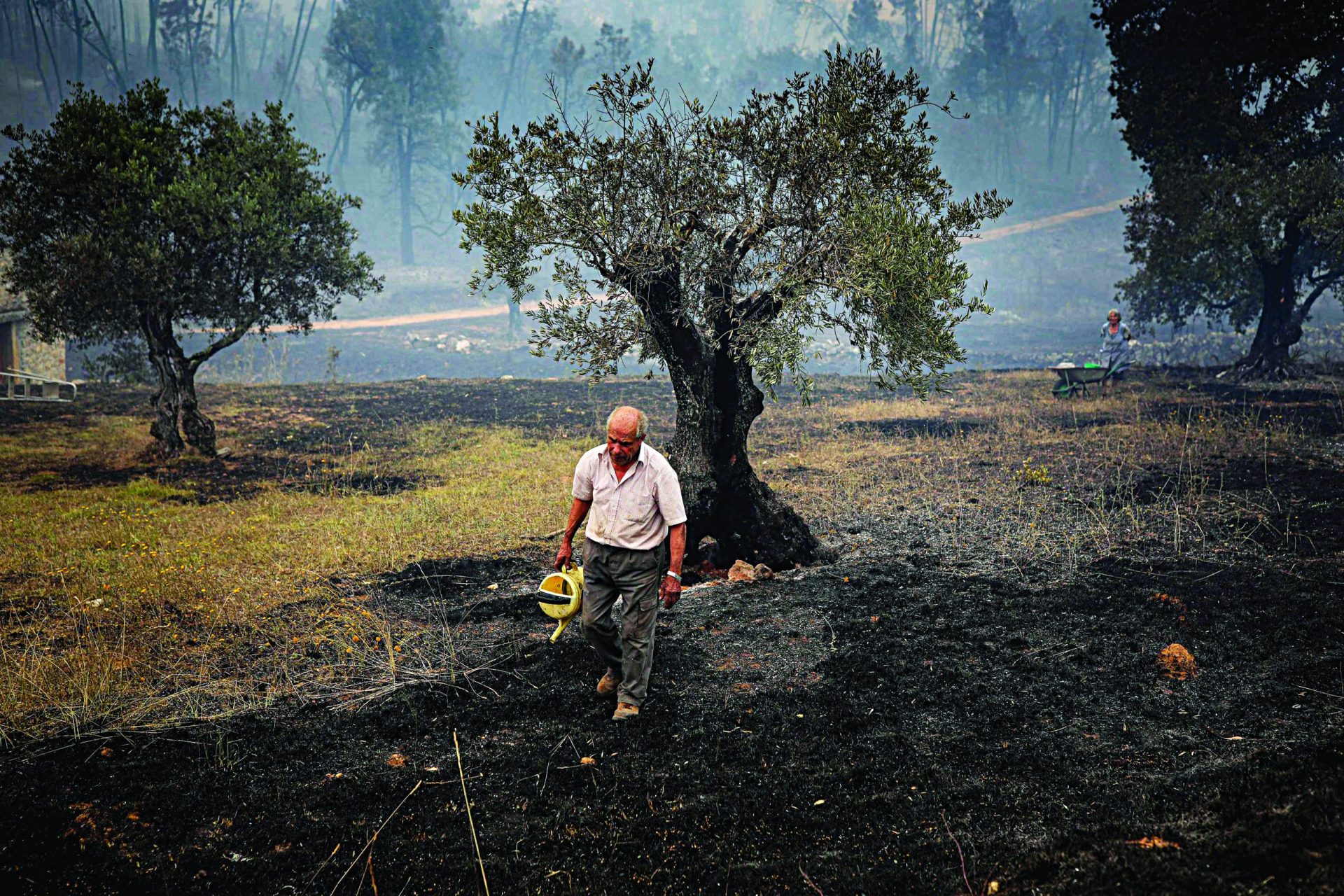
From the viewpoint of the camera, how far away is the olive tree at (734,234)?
9000 millimetres

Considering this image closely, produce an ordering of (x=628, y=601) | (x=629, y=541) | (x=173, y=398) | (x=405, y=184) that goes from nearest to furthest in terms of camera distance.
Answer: (x=629, y=541), (x=628, y=601), (x=173, y=398), (x=405, y=184)

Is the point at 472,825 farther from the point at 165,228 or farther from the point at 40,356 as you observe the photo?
the point at 40,356

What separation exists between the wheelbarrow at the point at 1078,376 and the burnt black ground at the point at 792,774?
15654 millimetres

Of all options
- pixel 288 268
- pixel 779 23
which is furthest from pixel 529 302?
pixel 779 23

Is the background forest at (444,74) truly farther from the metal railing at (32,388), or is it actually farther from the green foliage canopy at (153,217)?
the green foliage canopy at (153,217)

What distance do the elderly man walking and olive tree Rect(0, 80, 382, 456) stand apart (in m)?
13.6

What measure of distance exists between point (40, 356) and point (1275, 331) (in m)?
38.8

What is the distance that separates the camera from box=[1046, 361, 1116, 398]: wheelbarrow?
875 inches

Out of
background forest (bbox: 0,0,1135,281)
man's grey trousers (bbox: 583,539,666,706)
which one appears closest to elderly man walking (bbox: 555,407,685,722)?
man's grey trousers (bbox: 583,539,666,706)

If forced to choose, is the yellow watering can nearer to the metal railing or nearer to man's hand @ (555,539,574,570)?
man's hand @ (555,539,574,570)

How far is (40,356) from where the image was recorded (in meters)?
26.2

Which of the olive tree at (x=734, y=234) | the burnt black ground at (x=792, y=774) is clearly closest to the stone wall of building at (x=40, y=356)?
the olive tree at (x=734, y=234)

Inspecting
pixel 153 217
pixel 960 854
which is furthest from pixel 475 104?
pixel 960 854

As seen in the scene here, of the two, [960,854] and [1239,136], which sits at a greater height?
[1239,136]
